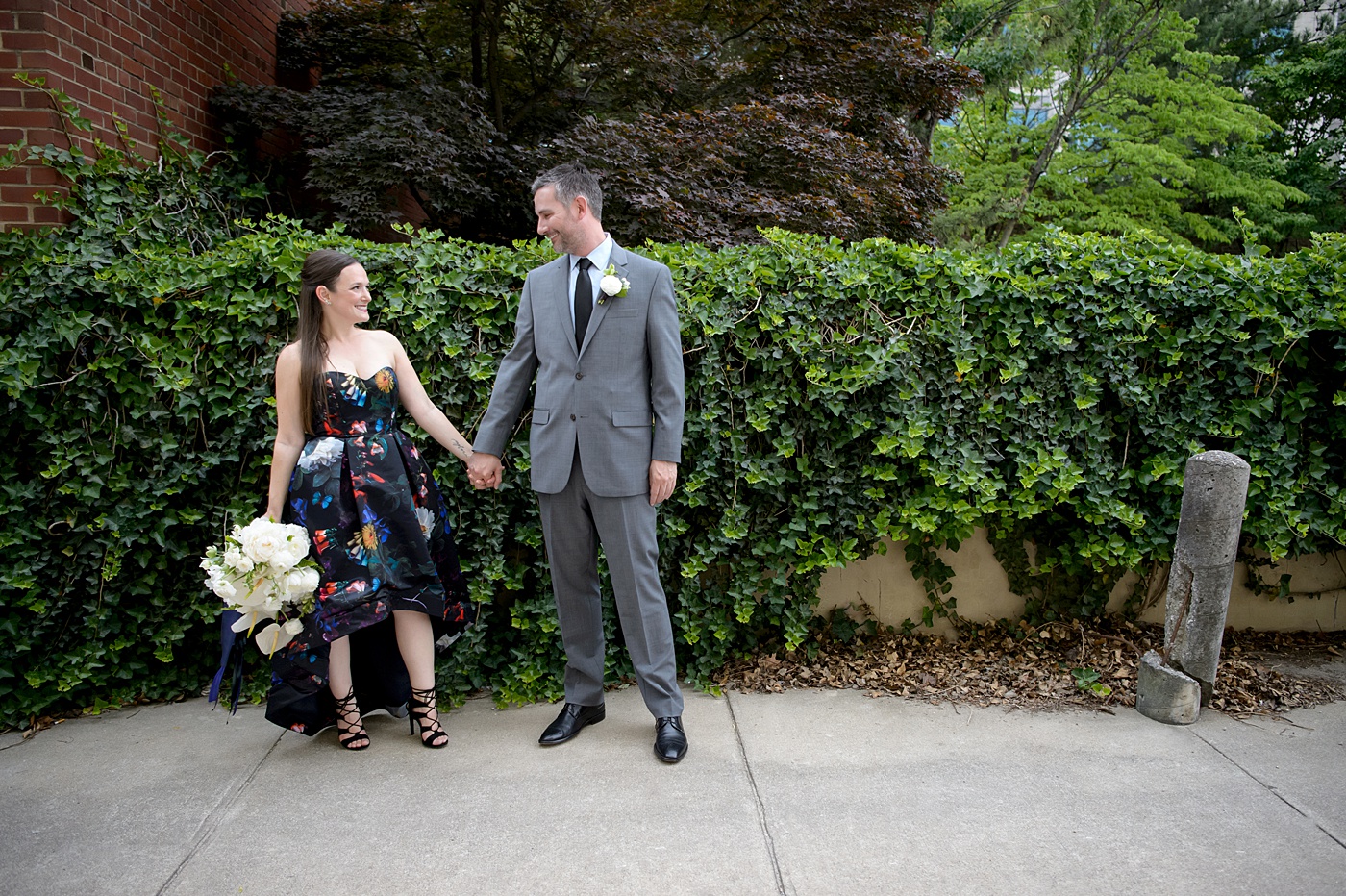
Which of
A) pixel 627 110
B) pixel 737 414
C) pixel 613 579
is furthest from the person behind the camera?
pixel 627 110

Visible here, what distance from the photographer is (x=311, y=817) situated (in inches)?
119

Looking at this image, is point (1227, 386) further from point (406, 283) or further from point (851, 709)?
point (406, 283)

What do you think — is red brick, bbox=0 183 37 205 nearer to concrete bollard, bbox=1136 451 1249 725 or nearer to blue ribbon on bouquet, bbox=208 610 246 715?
blue ribbon on bouquet, bbox=208 610 246 715

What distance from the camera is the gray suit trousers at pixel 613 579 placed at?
3404mm

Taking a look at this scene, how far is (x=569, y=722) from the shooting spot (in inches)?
142

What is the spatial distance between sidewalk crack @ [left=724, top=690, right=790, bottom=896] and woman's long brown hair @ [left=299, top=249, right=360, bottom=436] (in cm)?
210

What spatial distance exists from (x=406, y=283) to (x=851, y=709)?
274 cm

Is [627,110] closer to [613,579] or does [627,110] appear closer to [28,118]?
[28,118]

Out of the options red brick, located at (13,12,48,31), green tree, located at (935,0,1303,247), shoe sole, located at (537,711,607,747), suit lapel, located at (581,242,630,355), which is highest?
green tree, located at (935,0,1303,247)

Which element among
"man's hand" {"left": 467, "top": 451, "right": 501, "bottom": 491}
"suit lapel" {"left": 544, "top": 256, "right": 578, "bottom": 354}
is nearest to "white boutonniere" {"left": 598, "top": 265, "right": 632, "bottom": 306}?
"suit lapel" {"left": 544, "top": 256, "right": 578, "bottom": 354}

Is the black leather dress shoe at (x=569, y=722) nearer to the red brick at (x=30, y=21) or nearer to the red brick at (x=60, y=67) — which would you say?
the red brick at (x=60, y=67)

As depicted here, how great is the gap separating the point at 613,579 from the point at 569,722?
25.9 inches

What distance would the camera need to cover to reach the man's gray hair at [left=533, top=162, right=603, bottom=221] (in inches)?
130

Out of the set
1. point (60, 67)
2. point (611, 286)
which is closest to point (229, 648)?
point (611, 286)
